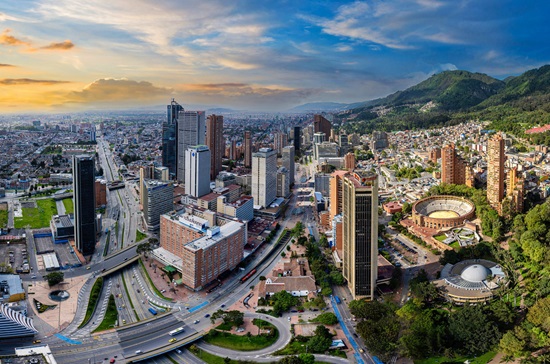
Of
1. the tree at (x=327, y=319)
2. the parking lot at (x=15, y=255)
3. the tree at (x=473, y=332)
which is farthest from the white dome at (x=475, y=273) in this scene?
the parking lot at (x=15, y=255)

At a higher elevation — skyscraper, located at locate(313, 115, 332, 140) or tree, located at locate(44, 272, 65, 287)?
skyscraper, located at locate(313, 115, 332, 140)

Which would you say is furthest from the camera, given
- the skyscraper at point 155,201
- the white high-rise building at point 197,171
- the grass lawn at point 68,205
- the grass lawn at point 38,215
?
the grass lawn at point 68,205

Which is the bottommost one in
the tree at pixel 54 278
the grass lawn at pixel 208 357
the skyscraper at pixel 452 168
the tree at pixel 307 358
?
the grass lawn at pixel 208 357

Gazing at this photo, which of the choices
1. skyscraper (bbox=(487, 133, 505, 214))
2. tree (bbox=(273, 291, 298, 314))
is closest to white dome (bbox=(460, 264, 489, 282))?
skyscraper (bbox=(487, 133, 505, 214))

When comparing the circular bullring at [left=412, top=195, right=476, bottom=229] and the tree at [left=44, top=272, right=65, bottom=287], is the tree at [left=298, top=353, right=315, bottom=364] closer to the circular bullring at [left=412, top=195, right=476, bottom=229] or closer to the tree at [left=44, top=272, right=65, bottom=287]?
the tree at [left=44, top=272, right=65, bottom=287]

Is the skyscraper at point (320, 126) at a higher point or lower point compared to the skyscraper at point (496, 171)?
higher

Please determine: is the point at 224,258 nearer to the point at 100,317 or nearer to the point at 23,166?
the point at 100,317

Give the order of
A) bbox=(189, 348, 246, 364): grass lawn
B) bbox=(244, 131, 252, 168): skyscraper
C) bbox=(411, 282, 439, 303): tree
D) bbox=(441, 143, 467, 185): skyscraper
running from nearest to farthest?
bbox=(189, 348, 246, 364): grass lawn < bbox=(411, 282, 439, 303): tree < bbox=(441, 143, 467, 185): skyscraper < bbox=(244, 131, 252, 168): skyscraper

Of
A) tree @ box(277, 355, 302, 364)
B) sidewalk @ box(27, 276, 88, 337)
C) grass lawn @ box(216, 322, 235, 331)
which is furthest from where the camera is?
sidewalk @ box(27, 276, 88, 337)

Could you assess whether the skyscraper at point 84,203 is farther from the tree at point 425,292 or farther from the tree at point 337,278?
the tree at point 425,292
